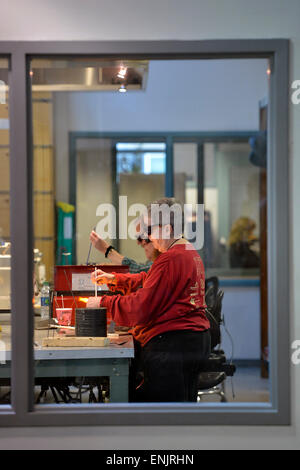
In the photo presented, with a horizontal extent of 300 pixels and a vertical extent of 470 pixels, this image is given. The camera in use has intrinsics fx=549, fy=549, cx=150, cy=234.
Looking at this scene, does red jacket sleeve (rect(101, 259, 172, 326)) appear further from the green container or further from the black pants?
the green container

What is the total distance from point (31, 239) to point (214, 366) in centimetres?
159

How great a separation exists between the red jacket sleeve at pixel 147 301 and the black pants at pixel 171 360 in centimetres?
15

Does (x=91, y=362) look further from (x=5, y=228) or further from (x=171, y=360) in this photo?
(x=5, y=228)

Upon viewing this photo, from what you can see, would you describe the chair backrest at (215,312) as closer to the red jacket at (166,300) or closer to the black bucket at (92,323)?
the red jacket at (166,300)

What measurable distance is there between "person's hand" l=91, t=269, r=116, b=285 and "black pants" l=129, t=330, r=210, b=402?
44 cm

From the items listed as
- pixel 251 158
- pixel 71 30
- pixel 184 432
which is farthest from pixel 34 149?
pixel 251 158

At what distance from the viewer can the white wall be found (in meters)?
2.26

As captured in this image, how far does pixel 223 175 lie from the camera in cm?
593

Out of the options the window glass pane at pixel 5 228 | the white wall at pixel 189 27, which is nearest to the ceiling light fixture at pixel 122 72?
the white wall at pixel 189 27

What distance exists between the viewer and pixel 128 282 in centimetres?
320

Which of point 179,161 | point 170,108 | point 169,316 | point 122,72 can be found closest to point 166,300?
point 169,316

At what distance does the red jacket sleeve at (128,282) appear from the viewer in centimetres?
316

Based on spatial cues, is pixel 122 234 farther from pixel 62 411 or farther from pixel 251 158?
pixel 251 158

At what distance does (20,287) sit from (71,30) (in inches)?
42.7
